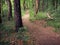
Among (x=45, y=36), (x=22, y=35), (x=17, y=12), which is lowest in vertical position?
(x=45, y=36)

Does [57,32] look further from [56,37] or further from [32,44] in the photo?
[32,44]

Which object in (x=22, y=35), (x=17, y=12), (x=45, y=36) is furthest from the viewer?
(x=17, y=12)

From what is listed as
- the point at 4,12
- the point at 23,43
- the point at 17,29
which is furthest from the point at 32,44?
the point at 4,12

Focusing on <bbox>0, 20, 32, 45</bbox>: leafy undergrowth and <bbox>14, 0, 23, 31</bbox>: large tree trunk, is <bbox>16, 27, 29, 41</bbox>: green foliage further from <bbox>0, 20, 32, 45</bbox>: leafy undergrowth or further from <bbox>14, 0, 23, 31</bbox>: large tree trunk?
<bbox>14, 0, 23, 31</bbox>: large tree trunk

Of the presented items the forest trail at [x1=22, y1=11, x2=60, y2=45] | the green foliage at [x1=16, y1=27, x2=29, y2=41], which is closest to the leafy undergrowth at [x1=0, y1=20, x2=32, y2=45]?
the green foliage at [x1=16, y1=27, x2=29, y2=41]

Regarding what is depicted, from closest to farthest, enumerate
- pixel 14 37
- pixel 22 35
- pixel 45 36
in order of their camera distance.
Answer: pixel 14 37
pixel 22 35
pixel 45 36

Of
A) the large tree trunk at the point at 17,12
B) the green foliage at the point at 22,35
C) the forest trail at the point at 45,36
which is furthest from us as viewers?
the large tree trunk at the point at 17,12

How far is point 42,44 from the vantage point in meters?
10.2

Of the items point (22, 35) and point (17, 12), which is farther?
point (17, 12)

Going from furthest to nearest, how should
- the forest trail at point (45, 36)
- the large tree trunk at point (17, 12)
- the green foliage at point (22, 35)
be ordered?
1. the large tree trunk at point (17, 12)
2. the green foliage at point (22, 35)
3. the forest trail at point (45, 36)

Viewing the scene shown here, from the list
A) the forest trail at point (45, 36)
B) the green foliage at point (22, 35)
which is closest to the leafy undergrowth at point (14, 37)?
the green foliage at point (22, 35)

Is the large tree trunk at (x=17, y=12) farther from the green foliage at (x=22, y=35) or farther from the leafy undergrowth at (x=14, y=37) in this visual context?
the leafy undergrowth at (x=14, y=37)

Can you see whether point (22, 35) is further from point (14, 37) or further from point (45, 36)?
point (45, 36)

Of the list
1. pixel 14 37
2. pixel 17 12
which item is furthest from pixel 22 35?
pixel 17 12
